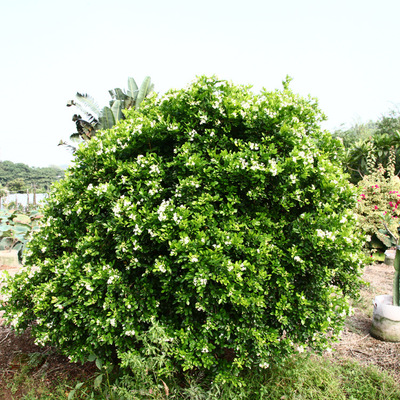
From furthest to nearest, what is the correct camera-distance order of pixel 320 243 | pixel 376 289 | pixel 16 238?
pixel 16 238 → pixel 376 289 → pixel 320 243

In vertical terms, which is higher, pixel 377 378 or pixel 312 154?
pixel 312 154

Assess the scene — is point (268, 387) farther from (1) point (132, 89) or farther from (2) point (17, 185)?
(2) point (17, 185)

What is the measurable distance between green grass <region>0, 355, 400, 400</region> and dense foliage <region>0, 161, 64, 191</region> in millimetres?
46475

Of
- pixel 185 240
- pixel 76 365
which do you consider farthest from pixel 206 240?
pixel 76 365

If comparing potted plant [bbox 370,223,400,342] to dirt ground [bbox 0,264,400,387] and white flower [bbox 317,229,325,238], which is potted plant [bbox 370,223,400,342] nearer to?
dirt ground [bbox 0,264,400,387]

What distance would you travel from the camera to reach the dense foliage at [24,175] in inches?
1780

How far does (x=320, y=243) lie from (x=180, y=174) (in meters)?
1.22

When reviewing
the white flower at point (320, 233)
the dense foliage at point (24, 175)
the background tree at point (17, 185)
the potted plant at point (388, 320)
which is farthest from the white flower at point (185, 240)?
the dense foliage at point (24, 175)

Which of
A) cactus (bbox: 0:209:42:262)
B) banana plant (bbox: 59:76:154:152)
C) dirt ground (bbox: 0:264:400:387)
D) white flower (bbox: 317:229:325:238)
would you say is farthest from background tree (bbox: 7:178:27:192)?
white flower (bbox: 317:229:325:238)

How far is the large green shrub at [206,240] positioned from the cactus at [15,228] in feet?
17.6

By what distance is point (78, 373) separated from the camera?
120 inches

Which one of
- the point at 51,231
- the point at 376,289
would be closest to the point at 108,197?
the point at 51,231

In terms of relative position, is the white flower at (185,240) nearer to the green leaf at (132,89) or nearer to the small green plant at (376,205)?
the small green plant at (376,205)

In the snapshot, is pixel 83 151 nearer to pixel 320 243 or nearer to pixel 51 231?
pixel 51 231
